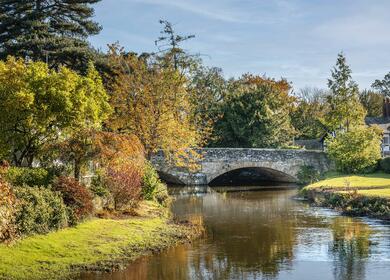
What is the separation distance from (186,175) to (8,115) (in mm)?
29716

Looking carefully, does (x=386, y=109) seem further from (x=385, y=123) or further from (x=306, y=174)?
(x=306, y=174)

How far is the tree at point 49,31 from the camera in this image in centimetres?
4247

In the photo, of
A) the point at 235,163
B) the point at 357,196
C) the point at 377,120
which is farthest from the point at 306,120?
the point at 357,196

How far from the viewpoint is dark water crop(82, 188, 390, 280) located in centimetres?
1579

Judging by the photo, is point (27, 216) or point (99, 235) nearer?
point (27, 216)

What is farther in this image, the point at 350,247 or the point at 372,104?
the point at 372,104

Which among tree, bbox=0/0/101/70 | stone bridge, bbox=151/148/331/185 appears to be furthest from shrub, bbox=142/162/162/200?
stone bridge, bbox=151/148/331/185

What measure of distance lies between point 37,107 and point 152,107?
14.5 m

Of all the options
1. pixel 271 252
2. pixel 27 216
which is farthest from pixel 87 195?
pixel 271 252

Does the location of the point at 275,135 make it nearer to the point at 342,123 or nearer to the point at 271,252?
the point at 342,123

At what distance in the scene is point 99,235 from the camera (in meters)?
18.9

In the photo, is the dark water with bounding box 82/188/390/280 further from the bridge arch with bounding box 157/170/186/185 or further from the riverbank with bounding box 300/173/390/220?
the bridge arch with bounding box 157/170/186/185

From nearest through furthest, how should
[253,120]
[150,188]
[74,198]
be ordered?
1. [74,198]
2. [150,188]
3. [253,120]

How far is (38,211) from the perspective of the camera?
17375mm
